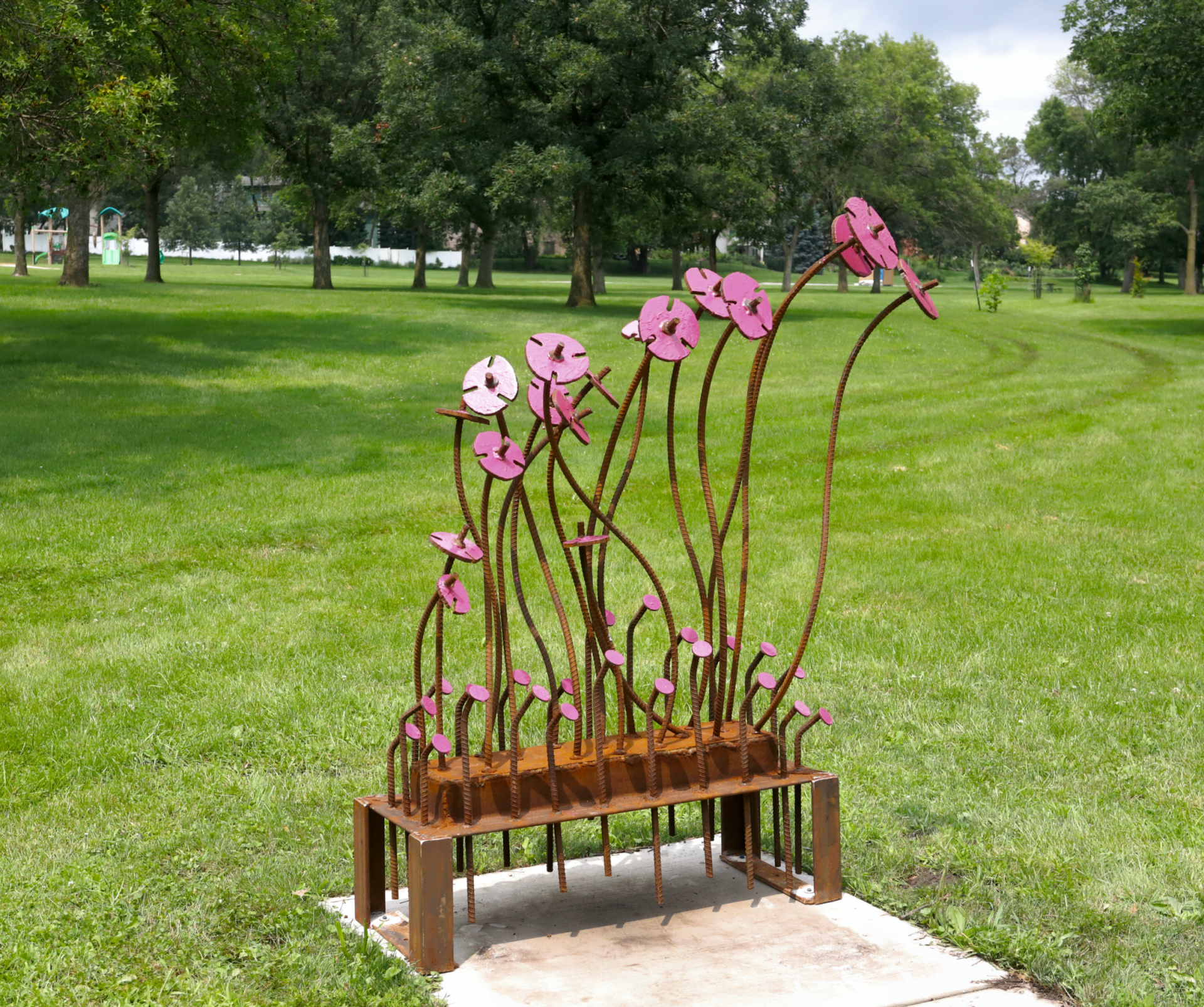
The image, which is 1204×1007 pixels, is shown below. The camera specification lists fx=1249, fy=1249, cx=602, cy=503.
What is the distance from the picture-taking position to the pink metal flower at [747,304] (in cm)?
338

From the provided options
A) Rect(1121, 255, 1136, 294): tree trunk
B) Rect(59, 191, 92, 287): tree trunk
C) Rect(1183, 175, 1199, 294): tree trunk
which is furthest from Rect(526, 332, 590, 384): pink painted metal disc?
Rect(1121, 255, 1136, 294): tree trunk

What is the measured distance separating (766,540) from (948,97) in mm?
63181

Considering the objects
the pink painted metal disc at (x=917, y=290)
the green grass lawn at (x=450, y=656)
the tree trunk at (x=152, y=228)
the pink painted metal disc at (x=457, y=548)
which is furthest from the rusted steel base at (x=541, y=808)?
the tree trunk at (x=152, y=228)

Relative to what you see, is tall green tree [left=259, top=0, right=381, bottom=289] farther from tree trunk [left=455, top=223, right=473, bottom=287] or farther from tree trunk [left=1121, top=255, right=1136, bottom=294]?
tree trunk [left=1121, top=255, right=1136, bottom=294]

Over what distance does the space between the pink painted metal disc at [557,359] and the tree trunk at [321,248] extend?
4211 cm

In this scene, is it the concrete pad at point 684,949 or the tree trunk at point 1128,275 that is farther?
the tree trunk at point 1128,275

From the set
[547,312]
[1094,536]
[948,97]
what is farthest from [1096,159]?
[1094,536]

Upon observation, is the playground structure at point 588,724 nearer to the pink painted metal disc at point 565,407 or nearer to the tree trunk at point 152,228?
the pink painted metal disc at point 565,407

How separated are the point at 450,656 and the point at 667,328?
3354mm

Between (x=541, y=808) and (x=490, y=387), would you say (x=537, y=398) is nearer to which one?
(x=490, y=387)

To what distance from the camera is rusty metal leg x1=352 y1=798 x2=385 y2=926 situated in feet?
11.8

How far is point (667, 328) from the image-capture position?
3402 millimetres

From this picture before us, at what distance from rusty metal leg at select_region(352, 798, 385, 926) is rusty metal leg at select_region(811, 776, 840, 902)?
1297 millimetres

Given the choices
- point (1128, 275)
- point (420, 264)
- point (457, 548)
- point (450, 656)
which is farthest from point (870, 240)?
point (1128, 275)
